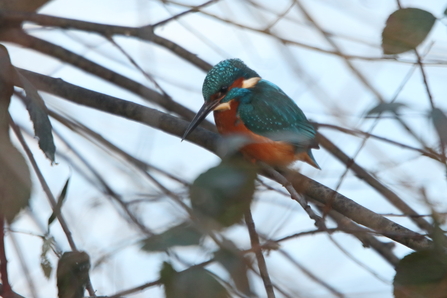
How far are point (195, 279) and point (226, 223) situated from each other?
0.12 m

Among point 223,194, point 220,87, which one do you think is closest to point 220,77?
point 220,87

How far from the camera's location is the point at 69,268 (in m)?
1.33

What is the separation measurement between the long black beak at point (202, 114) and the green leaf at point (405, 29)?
3.62ft

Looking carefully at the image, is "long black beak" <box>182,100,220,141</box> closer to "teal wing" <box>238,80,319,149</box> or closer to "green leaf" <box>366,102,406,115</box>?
"teal wing" <box>238,80,319,149</box>

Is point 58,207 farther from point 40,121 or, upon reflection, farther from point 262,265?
point 262,265

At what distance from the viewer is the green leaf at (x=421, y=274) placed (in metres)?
1.10

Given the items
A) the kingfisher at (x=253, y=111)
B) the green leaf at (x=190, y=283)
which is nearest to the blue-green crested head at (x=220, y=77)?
the kingfisher at (x=253, y=111)

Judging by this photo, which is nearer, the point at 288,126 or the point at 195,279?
the point at 195,279

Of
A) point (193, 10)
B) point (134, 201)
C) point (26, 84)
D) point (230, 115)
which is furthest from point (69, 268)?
point (230, 115)

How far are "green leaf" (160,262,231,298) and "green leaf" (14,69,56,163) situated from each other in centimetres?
72

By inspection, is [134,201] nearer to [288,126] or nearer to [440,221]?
[440,221]

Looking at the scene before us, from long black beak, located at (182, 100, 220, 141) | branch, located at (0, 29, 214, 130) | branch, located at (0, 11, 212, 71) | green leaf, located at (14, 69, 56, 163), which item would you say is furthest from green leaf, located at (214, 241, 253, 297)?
branch, located at (0, 29, 214, 130)

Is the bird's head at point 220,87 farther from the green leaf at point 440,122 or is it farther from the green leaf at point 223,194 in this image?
the green leaf at point 223,194

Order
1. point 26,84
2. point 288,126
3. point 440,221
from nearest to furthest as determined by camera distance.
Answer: point 440,221, point 26,84, point 288,126
